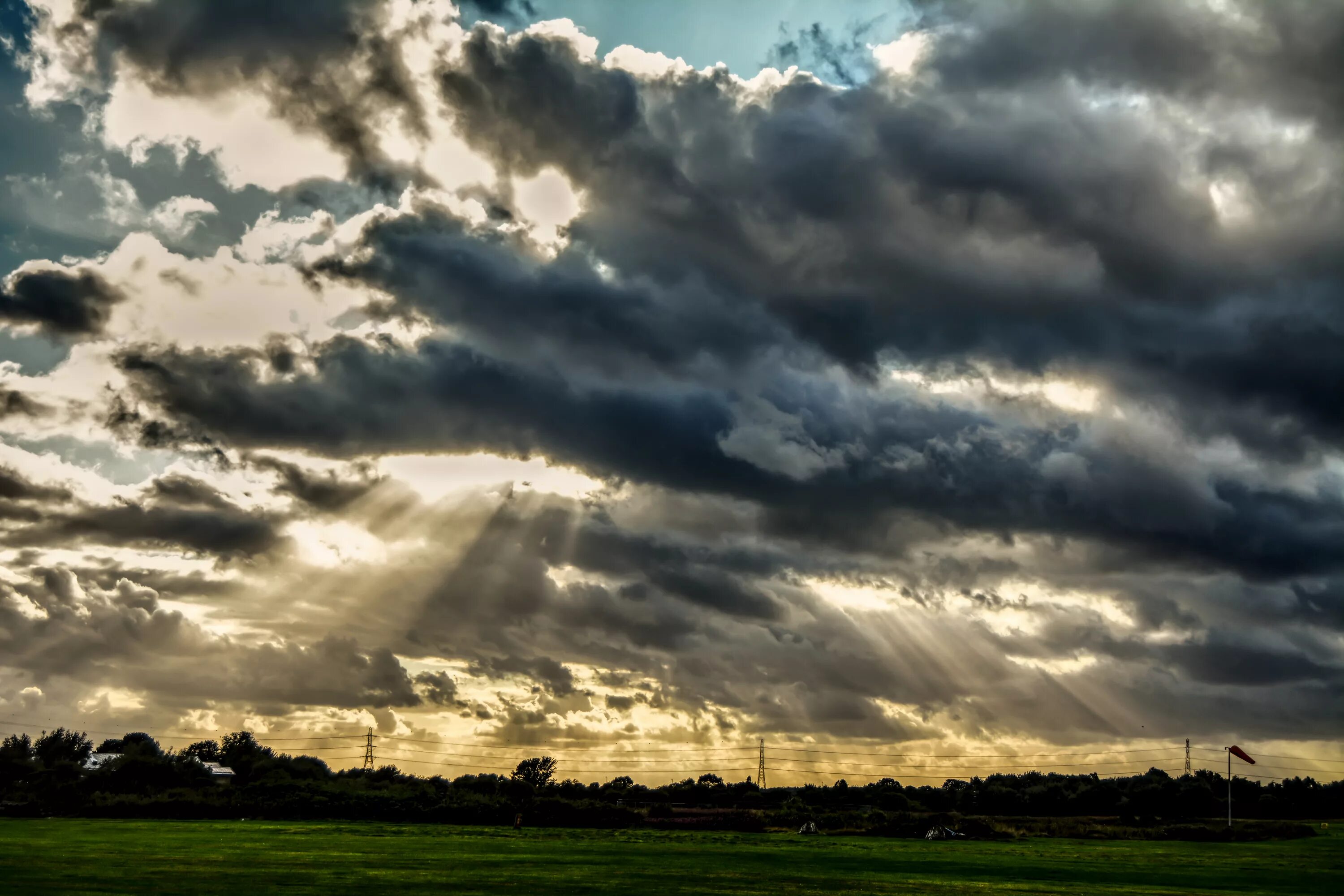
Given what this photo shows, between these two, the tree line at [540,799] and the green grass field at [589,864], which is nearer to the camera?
the green grass field at [589,864]

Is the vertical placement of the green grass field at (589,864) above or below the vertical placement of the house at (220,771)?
above

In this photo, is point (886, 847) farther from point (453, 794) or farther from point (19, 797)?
point (19, 797)

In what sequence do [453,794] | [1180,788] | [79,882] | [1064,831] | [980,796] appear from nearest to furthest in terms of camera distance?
[79,882] < [1064,831] < [453,794] < [1180,788] < [980,796]

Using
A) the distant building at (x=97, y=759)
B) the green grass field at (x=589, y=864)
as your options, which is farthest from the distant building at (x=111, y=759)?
the green grass field at (x=589, y=864)

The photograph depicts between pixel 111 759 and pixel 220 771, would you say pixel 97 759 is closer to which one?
pixel 220 771

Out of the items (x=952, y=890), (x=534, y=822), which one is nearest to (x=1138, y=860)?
(x=952, y=890)

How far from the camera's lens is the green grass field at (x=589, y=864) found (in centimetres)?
4172

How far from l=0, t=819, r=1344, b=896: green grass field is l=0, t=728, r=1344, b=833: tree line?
2279 centimetres

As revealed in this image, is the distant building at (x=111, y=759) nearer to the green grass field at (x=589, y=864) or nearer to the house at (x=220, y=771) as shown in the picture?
the house at (x=220, y=771)

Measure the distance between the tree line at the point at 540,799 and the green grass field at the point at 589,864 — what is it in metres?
22.8

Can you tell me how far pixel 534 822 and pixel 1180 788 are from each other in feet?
340

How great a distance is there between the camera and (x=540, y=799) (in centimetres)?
13812

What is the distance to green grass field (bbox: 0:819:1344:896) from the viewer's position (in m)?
41.7

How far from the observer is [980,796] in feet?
604
